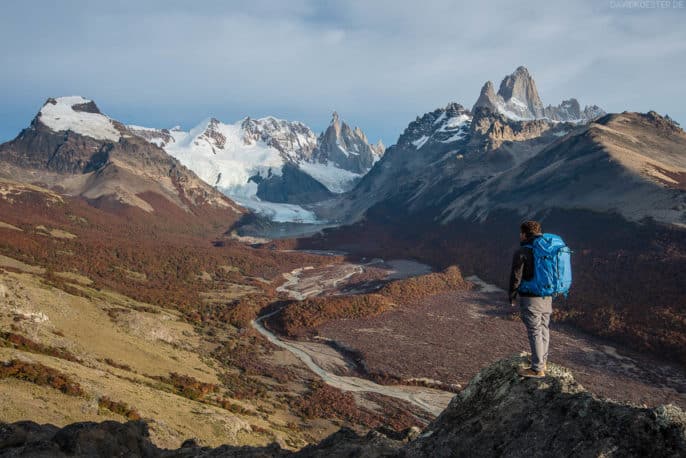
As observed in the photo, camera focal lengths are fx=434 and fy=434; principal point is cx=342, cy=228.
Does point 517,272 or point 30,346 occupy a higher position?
point 517,272

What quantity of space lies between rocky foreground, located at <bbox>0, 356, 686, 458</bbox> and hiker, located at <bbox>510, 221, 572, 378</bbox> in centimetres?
93

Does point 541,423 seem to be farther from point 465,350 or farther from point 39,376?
point 465,350

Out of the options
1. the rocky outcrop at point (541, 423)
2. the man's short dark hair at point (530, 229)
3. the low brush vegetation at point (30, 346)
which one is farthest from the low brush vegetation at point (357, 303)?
the man's short dark hair at point (530, 229)

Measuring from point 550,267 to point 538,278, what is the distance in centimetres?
36

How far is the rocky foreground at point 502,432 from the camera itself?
7820 mm

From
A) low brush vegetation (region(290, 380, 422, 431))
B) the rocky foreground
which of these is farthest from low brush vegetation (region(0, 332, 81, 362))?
low brush vegetation (region(290, 380, 422, 431))

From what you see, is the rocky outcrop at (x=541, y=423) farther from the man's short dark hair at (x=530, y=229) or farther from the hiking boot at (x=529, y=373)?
the man's short dark hair at (x=530, y=229)

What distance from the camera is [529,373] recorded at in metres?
10.7

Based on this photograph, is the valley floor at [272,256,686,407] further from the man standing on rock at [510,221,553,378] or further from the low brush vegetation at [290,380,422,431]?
the man standing on rock at [510,221,553,378]

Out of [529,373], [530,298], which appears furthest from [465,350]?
[530,298]

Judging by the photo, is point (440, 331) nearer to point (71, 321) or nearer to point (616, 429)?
point (71, 321)

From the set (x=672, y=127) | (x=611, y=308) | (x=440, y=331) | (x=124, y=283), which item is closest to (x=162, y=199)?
(x=124, y=283)

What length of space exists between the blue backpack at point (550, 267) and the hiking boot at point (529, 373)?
2.09 meters

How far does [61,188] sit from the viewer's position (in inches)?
7377
